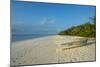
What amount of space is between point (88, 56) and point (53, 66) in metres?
0.55

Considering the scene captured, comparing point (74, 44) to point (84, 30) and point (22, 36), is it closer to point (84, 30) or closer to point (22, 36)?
point (84, 30)

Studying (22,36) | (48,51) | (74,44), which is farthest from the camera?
(74,44)

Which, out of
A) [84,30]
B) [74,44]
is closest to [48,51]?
[74,44]

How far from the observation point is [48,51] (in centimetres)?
287

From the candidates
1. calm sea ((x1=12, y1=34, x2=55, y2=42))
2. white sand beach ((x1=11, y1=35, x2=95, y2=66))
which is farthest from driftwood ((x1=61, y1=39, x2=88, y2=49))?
calm sea ((x1=12, y1=34, x2=55, y2=42))

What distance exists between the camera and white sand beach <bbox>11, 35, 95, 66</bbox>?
2729mm

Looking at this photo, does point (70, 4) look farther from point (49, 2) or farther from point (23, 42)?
point (23, 42)

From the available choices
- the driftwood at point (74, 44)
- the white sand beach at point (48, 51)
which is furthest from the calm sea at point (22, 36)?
the driftwood at point (74, 44)

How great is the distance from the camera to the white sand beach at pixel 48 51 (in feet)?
8.95

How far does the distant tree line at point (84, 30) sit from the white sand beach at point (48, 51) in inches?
2.7

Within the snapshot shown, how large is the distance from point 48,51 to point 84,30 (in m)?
0.62

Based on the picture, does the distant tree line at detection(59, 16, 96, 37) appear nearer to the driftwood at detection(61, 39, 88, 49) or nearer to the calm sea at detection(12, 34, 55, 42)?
the driftwood at detection(61, 39, 88, 49)

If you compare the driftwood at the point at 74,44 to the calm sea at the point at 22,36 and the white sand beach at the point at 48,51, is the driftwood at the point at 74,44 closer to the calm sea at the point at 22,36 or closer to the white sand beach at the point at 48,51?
the white sand beach at the point at 48,51

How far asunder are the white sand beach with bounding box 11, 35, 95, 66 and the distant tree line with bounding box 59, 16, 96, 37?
Answer: 2.7 inches
